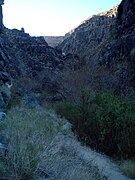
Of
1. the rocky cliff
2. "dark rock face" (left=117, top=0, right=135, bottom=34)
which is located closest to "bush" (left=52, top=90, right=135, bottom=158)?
the rocky cliff

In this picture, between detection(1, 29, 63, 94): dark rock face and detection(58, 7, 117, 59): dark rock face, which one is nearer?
detection(1, 29, 63, 94): dark rock face

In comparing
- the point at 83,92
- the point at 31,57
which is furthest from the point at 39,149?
the point at 31,57

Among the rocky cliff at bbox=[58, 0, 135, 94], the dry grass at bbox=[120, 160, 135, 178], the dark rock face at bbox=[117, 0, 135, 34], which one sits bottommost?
the dry grass at bbox=[120, 160, 135, 178]

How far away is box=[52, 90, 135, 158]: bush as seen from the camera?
13805 millimetres

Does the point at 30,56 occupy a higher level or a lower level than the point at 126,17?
lower

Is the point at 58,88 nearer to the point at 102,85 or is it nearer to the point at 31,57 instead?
the point at 102,85

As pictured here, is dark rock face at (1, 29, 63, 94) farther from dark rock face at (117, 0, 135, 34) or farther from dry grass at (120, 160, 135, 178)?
dry grass at (120, 160, 135, 178)

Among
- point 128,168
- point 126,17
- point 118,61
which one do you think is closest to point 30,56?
point 126,17

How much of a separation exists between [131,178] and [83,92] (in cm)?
721

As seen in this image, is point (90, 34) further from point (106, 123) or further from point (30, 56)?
point (106, 123)

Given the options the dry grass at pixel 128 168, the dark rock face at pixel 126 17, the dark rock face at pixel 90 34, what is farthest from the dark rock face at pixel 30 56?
the dry grass at pixel 128 168

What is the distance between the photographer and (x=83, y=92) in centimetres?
1719

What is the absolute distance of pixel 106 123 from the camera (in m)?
14.9

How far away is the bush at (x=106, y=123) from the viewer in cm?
1380
